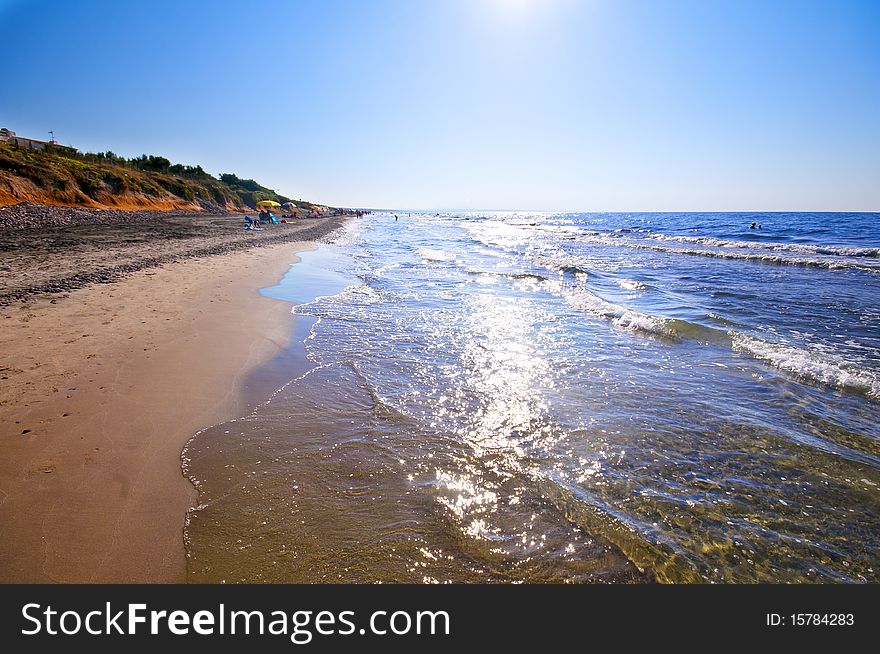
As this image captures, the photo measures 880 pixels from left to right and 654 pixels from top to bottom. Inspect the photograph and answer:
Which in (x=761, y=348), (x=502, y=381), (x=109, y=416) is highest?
(x=109, y=416)

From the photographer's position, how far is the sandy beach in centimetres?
293

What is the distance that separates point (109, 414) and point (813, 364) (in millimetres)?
12354

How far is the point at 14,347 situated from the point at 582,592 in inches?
359

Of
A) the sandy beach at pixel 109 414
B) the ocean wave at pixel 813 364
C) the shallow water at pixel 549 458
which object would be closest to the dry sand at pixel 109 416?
the sandy beach at pixel 109 414

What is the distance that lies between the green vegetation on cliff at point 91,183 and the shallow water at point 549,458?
35.5 metres

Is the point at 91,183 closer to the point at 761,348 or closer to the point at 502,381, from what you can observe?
the point at 502,381

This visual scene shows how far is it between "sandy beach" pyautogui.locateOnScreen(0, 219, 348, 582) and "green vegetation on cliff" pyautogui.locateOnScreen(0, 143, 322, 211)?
30108 millimetres

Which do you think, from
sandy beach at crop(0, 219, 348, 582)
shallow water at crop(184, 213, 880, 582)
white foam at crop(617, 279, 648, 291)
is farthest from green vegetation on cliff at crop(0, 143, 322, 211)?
white foam at crop(617, 279, 648, 291)

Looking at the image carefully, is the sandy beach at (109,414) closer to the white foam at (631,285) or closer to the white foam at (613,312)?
the white foam at (613,312)

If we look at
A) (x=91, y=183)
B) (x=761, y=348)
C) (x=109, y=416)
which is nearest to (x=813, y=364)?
(x=761, y=348)

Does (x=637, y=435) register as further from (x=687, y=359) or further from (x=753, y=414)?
(x=687, y=359)

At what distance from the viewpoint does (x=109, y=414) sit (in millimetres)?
4766

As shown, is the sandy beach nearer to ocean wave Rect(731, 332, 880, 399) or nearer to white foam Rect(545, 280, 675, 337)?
white foam Rect(545, 280, 675, 337)

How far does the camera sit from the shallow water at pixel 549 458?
3.12 metres
